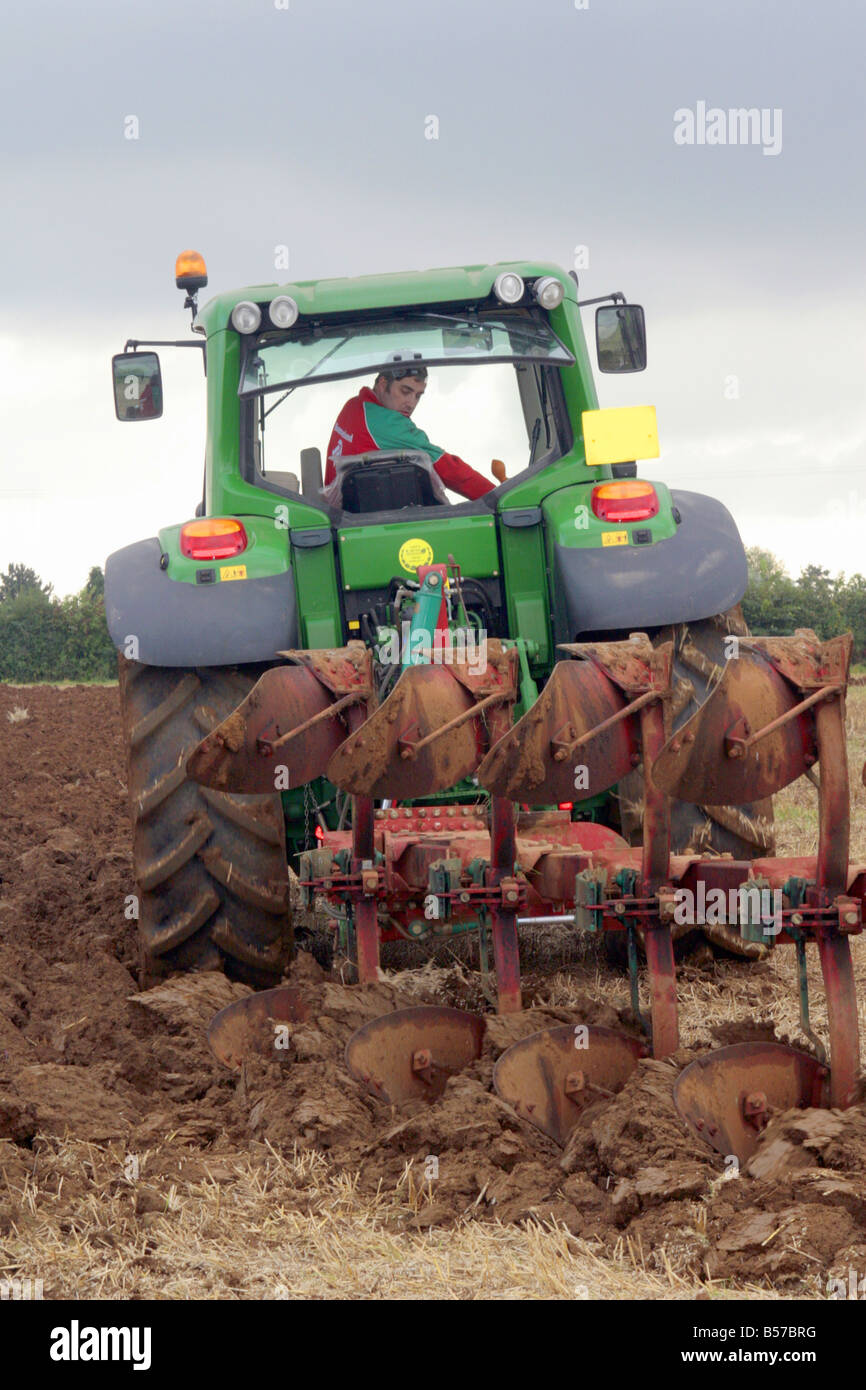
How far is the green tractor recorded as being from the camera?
4230 mm

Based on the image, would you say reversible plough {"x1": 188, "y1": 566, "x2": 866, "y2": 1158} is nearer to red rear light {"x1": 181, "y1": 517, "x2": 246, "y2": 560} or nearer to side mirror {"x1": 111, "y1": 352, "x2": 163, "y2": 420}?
red rear light {"x1": 181, "y1": 517, "x2": 246, "y2": 560}

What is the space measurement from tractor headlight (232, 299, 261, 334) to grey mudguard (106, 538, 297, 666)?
36.2 inches

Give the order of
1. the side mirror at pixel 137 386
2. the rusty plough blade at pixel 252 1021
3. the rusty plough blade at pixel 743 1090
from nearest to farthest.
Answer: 1. the rusty plough blade at pixel 743 1090
2. the rusty plough blade at pixel 252 1021
3. the side mirror at pixel 137 386

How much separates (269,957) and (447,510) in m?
1.57

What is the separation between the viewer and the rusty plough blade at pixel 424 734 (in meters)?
3.86

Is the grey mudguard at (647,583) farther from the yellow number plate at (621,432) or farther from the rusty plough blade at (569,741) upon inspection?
the rusty plough blade at (569,741)

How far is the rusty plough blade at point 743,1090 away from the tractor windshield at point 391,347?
2709mm

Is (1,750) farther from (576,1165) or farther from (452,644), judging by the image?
(576,1165)

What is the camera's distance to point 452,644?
4961 millimetres

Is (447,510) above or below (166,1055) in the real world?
above

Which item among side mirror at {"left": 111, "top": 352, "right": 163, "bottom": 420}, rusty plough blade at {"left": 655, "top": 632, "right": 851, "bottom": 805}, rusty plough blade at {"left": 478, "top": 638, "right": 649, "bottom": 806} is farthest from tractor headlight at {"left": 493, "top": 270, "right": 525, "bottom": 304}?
rusty plough blade at {"left": 655, "top": 632, "right": 851, "bottom": 805}

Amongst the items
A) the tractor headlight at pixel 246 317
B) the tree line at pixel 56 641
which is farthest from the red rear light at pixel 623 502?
the tree line at pixel 56 641

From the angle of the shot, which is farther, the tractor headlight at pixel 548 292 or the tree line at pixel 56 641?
the tree line at pixel 56 641
